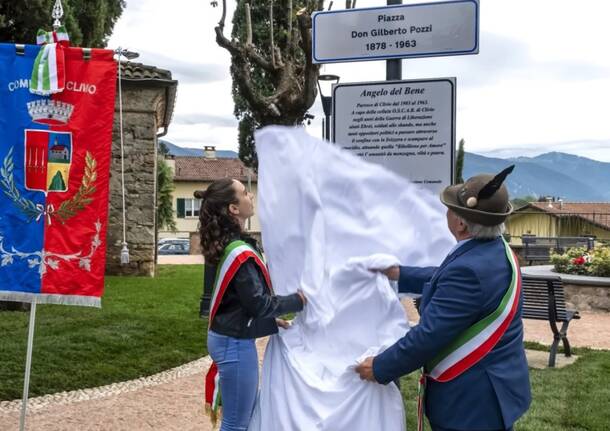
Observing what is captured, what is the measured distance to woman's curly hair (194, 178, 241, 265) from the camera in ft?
10.7

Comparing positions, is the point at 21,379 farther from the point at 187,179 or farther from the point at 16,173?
the point at 187,179

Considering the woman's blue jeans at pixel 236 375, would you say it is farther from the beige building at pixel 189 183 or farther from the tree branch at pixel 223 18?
the beige building at pixel 189 183

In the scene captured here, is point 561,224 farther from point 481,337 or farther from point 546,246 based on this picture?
point 481,337

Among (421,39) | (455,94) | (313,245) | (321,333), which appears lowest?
(321,333)

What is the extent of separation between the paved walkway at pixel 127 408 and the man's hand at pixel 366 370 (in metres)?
2.99

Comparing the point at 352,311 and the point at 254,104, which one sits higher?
the point at 254,104

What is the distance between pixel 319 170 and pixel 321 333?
67 cm

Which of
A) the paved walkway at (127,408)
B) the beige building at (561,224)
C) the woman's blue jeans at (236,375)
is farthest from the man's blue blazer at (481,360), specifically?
the beige building at (561,224)

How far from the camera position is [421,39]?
368 centimetres

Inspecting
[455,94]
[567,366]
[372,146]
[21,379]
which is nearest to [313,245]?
[372,146]

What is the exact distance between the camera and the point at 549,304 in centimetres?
753

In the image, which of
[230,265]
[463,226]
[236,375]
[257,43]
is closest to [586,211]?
[257,43]

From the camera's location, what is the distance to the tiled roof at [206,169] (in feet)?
176

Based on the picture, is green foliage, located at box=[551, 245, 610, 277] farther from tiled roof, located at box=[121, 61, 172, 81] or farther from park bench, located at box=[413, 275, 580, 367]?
tiled roof, located at box=[121, 61, 172, 81]
